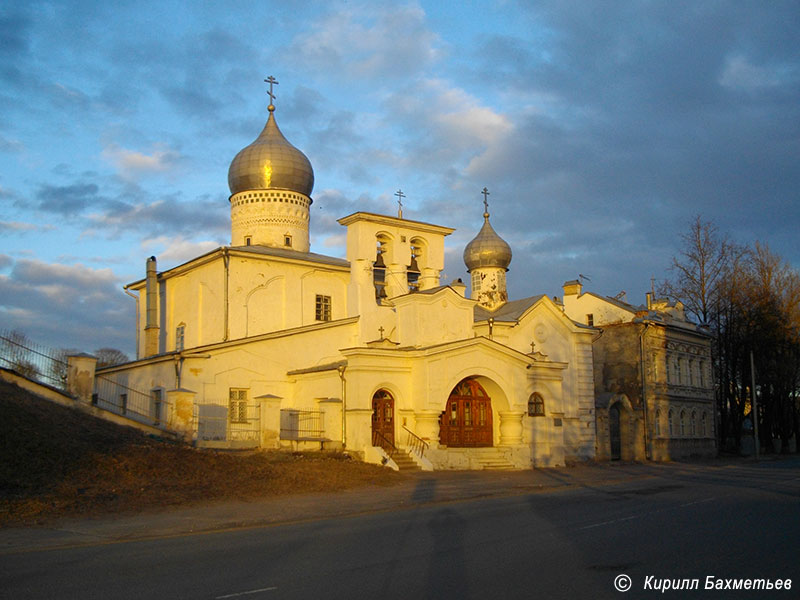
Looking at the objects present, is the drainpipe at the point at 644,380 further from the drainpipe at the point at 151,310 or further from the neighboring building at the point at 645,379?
the drainpipe at the point at 151,310

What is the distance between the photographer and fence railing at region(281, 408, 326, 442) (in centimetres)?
2605

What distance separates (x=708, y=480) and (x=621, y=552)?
1567 centimetres

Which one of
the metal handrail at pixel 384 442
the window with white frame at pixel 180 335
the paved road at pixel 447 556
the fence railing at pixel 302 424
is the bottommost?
the paved road at pixel 447 556

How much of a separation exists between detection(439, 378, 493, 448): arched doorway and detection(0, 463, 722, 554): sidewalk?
3453 mm

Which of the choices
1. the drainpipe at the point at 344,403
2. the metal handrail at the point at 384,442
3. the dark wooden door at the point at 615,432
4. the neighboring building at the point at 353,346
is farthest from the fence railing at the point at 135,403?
the dark wooden door at the point at 615,432

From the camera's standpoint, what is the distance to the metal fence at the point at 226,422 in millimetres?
25969

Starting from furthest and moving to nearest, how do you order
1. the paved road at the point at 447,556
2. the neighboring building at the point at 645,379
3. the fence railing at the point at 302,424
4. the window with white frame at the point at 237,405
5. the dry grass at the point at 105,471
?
the neighboring building at the point at 645,379
the window with white frame at the point at 237,405
the fence railing at the point at 302,424
the dry grass at the point at 105,471
the paved road at the point at 447,556

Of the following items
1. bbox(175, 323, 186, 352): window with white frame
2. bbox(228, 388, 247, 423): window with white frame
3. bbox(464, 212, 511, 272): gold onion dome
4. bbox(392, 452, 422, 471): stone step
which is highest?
bbox(464, 212, 511, 272): gold onion dome

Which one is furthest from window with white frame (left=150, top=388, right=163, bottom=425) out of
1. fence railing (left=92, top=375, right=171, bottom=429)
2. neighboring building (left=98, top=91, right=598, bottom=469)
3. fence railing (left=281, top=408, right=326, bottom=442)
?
fence railing (left=281, top=408, right=326, bottom=442)

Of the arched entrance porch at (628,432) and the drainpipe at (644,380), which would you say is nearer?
the arched entrance porch at (628,432)

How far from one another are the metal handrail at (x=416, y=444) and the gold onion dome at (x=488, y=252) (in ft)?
45.4

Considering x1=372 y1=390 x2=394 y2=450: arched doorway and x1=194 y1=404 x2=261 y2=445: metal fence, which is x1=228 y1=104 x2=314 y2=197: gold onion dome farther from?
x1=372 y1=390 x2=394 y2=450: arched doorway

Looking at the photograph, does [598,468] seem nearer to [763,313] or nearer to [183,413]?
[183,413]

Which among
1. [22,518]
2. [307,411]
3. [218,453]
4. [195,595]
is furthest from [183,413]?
[195,595]
